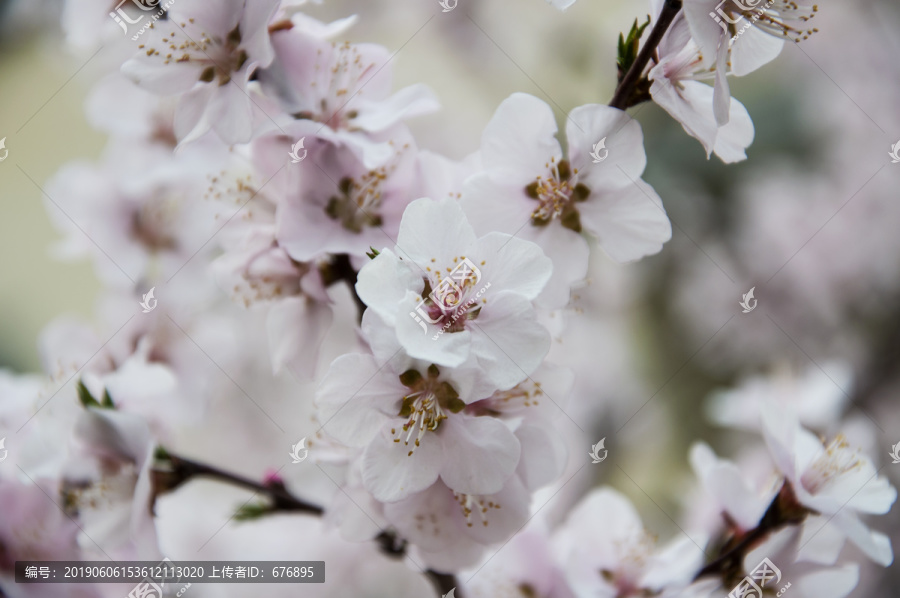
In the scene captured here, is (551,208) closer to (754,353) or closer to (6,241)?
(754,353)

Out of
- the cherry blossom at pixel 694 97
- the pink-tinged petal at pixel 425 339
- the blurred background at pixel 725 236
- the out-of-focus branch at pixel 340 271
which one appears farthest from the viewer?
the blurred background at pixel 725 236

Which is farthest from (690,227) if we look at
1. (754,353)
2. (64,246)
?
(64,246)

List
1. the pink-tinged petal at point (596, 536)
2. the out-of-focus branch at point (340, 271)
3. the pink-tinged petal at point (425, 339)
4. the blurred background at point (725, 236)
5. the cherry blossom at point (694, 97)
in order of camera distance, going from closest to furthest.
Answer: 1. the pink-tinged petal at point (425, 339)
2. the cherry blossom at point (694, 97)
3. the out-of-focus branch at point (340, 271)
4. the pink-tinged petal at point (596, 536)
5. the blurred background at point (725, 236)

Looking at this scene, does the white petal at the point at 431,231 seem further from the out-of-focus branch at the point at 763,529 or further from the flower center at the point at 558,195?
the out-of-focus branch at the point at 763,529

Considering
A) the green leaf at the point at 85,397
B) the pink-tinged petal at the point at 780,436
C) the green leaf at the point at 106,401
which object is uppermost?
the green leaf at the point at 85,397

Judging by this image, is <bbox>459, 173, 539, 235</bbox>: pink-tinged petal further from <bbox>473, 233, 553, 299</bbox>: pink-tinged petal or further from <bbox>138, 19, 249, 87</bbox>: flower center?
<bbox>138, 19, 249, 87</bbox>: flower center

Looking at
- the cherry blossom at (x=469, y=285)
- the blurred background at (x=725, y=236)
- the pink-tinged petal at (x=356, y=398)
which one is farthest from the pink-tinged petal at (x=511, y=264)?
the blurred background at (x=725, y=236)
